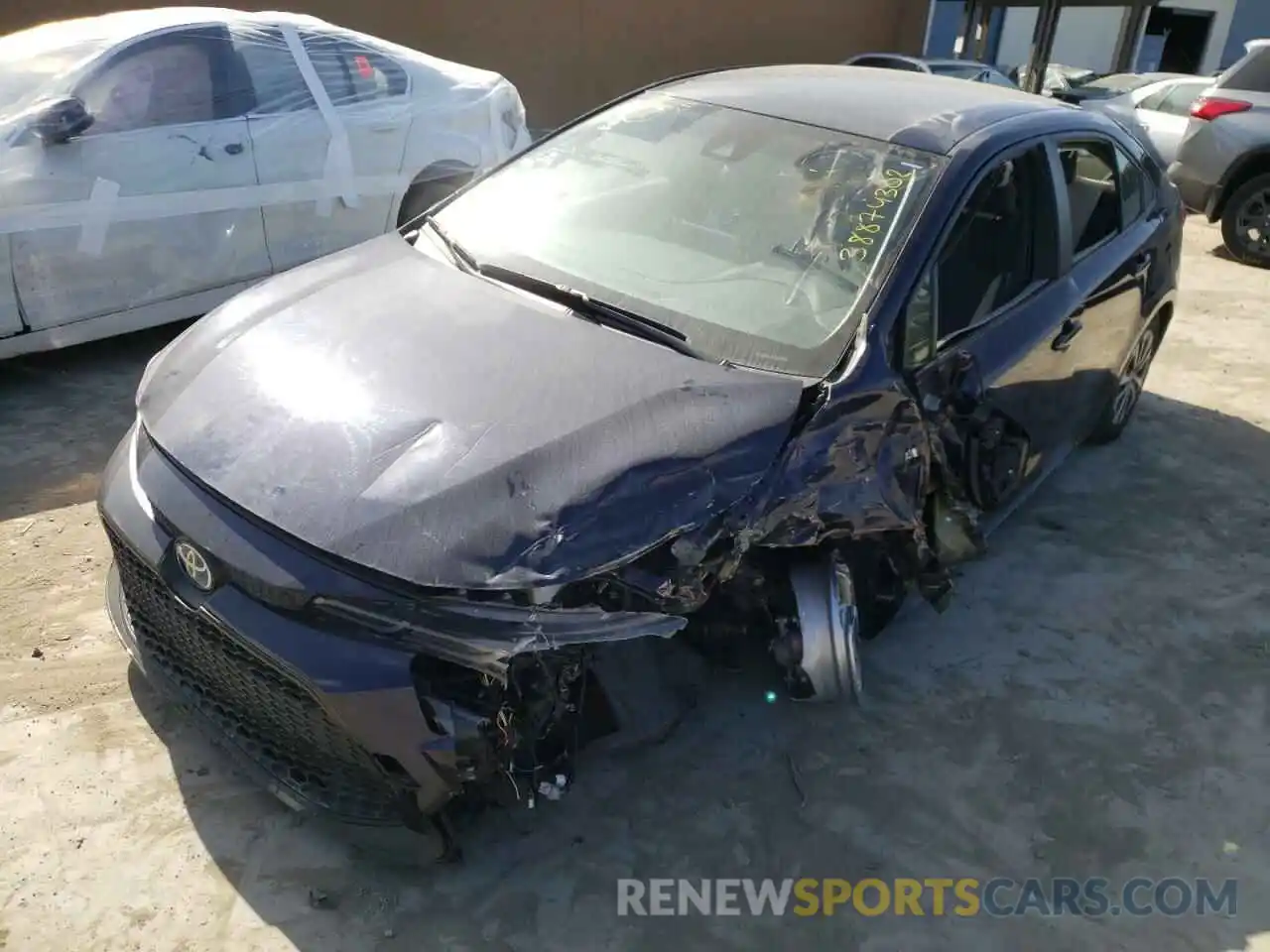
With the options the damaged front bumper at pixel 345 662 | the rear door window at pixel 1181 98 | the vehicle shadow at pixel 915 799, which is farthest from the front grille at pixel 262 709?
the rear door window at pixel 1181 98

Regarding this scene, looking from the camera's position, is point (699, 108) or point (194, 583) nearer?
point (194, 583)

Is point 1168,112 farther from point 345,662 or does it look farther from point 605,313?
point 345,662

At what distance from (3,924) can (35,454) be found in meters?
2.41

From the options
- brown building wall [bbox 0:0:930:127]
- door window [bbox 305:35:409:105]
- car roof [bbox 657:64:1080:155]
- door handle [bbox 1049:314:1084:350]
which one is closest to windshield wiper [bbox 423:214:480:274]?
car roof [bbox 657:64:1080:155]

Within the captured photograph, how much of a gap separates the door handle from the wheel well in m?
6.00

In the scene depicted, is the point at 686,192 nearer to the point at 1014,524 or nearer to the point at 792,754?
the point at 792,754

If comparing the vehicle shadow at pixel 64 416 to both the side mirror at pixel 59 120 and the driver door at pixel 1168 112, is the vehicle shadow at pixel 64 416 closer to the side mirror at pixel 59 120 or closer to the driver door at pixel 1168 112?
the side mirror at pixel 59 120

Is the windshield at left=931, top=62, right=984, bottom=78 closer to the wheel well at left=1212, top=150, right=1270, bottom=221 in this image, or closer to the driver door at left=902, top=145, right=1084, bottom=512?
the wheel well at left=1212, top=150, right=1270, bottom=221

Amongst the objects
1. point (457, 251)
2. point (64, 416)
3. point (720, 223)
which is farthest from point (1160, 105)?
point (64, 416)

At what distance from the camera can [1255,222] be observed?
839 centimetres

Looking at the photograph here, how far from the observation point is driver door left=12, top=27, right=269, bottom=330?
14.1 ft

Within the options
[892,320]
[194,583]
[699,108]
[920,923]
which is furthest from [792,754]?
[699,108]

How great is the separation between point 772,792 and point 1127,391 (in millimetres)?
3036

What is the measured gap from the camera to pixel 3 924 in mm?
2252
